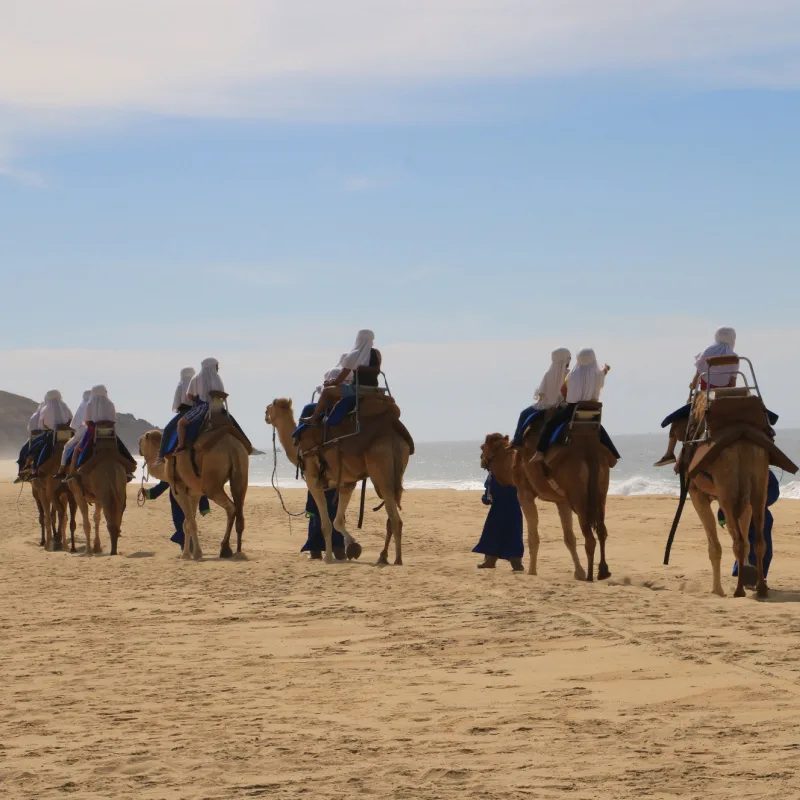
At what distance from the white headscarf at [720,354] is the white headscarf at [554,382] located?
2.12m

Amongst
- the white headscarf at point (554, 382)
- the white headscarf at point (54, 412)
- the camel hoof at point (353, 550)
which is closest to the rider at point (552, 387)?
the white headscarf at point (554, 382)

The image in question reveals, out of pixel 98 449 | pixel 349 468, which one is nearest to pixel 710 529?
pixel 349 468

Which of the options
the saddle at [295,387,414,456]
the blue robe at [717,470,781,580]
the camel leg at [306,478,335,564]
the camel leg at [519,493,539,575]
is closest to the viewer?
the blue robe at [717,470,781,580]

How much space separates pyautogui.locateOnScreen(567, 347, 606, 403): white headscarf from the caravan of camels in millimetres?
14

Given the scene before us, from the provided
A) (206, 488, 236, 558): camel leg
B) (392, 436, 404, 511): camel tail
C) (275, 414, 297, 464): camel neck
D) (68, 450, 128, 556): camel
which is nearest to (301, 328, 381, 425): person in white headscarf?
(392, 436, 404, 511): camel tail

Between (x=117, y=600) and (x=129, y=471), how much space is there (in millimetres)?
7513

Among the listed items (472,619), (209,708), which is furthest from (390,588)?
(209,708)

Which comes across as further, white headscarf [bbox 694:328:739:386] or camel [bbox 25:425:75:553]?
camel [bbox 25:425:75:553]

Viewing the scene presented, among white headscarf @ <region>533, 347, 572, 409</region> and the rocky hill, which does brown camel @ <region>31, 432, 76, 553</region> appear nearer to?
white headscarf @ <region>533, 347, 572, 409</region>

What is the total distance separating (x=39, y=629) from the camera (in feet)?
37.2

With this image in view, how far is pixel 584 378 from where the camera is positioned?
14555mm

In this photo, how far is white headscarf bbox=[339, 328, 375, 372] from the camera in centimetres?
1730

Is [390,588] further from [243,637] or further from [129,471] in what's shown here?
[129,471]

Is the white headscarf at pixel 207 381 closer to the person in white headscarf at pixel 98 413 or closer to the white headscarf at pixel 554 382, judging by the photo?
the person in white headscarf at pixel 98 413
